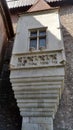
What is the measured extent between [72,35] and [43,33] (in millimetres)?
1586

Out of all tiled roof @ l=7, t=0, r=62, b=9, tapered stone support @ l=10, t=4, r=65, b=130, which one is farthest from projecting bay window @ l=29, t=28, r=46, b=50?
tiled roof @ l=7, t=0, r=62, b=9

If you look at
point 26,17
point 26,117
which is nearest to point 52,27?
point 26,17

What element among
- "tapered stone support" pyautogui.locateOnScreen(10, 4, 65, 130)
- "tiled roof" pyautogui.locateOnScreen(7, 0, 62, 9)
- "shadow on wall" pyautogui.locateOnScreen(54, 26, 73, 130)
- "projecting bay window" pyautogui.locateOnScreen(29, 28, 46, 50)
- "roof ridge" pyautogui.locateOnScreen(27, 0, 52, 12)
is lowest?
"shadow on wall" pyautogui.locateOnScreen(54, 26, 73, 130)

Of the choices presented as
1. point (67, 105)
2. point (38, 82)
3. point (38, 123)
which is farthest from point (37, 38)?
point (38, 123)

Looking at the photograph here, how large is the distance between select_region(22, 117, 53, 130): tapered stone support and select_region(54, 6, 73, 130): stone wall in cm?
43

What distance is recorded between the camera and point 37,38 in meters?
7.83

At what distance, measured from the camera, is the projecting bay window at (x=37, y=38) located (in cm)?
763

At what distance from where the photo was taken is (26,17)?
28.0 feet

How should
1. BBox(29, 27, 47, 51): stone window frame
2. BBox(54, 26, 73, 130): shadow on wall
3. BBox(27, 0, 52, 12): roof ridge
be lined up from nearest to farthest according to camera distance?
BBox(54, 26, 73, 130): shadow on wall
BBox(29, 27, 47, 51): stone window frame
BBox(27, 0, 52, 12): roof ridge

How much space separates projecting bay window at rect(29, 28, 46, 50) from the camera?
7632 millimetres

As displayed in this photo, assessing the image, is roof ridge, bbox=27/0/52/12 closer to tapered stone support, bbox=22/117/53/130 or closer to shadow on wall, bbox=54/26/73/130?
shadow on wall, bbox=54/26/73/130

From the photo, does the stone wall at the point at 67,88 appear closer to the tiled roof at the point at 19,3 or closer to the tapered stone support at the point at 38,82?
the tapered stone support at the point at 38,82

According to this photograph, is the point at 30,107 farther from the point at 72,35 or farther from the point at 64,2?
the point at 64,2

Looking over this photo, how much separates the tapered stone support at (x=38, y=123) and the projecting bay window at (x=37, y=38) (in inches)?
94.9
